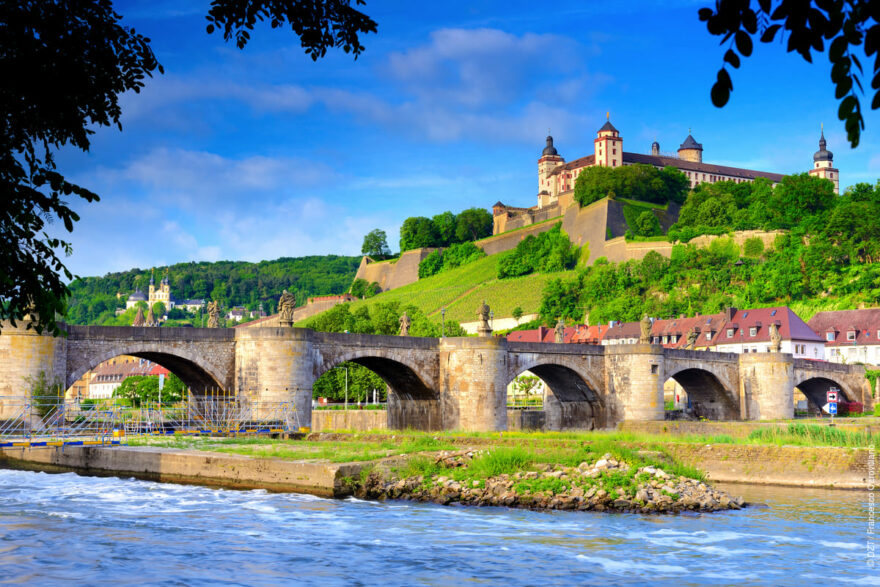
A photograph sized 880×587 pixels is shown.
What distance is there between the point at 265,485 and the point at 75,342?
44.3ft

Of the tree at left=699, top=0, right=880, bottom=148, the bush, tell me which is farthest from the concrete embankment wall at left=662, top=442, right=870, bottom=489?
the bush

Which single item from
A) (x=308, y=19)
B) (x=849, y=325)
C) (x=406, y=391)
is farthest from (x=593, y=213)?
(x=308, y=19)

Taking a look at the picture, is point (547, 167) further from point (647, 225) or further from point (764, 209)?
point (764, 209)

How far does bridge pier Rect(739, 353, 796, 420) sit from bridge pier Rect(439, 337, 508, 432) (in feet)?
71.4

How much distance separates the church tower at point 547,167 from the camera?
533 ft

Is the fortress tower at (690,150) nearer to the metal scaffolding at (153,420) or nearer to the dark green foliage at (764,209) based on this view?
the dark green foliage at (764,209)

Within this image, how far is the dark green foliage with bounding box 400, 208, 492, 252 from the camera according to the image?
15462 centimetres

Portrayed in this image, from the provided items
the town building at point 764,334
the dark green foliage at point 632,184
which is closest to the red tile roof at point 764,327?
the town building at point 764,334

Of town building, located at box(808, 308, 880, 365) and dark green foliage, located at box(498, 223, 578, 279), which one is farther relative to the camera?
dark green foliage, located at box(498, 223, 578, 279)

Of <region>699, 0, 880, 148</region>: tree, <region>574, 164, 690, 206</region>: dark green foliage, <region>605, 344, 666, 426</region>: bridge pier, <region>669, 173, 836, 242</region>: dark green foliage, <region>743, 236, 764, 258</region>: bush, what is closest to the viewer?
<region>699, 0, 880, 148</region>: tree

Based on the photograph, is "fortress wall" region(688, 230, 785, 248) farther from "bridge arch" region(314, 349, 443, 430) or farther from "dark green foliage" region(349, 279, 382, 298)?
"bridge arch" region(314, 349, 443, 430)

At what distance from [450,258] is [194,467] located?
121238 mm

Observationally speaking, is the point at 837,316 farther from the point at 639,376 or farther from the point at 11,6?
the point at 11,6

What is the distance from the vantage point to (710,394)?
60.7m
